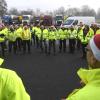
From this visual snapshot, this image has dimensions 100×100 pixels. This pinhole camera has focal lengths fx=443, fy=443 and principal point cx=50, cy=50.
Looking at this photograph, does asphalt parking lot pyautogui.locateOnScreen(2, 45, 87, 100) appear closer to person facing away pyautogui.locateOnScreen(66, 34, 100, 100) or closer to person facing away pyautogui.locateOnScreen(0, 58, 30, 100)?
person facing away pyautogui.locateOnScreen(0, 58, 30, 100)

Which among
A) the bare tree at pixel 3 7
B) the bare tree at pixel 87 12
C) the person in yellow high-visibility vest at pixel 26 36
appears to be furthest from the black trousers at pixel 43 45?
the bare tree at pixel 87 12

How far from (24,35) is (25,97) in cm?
2445

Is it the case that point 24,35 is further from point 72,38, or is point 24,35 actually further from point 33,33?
point 33,33

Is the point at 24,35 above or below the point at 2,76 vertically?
below

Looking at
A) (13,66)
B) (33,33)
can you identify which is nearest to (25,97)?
(13,66)

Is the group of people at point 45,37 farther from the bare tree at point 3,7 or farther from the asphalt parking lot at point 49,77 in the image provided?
the bare tree at point 3,7

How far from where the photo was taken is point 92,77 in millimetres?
3197

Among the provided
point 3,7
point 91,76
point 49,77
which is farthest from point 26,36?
point 3,7

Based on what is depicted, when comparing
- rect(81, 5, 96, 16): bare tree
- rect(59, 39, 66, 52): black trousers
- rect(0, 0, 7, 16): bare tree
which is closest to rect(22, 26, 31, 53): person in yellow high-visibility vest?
rect(59, 39, 66, 52): black trousers

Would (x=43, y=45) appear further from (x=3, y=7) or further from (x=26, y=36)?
(x=3, y=7)

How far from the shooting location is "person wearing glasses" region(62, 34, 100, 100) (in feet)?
10.1

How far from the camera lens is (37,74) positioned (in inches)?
690

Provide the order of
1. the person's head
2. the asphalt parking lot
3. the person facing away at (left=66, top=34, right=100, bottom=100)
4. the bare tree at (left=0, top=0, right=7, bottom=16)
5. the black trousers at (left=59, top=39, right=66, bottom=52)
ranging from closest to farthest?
the person facing away at (left=66, top=34, right=100, bottom=100) → the person's head → the asphalt parking lot → the black trousers at (left=59, top=39, right=66, bottom=52) → the bare tree at (left=0, top=0, right=7, bottom=16)

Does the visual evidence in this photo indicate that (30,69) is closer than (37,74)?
No
